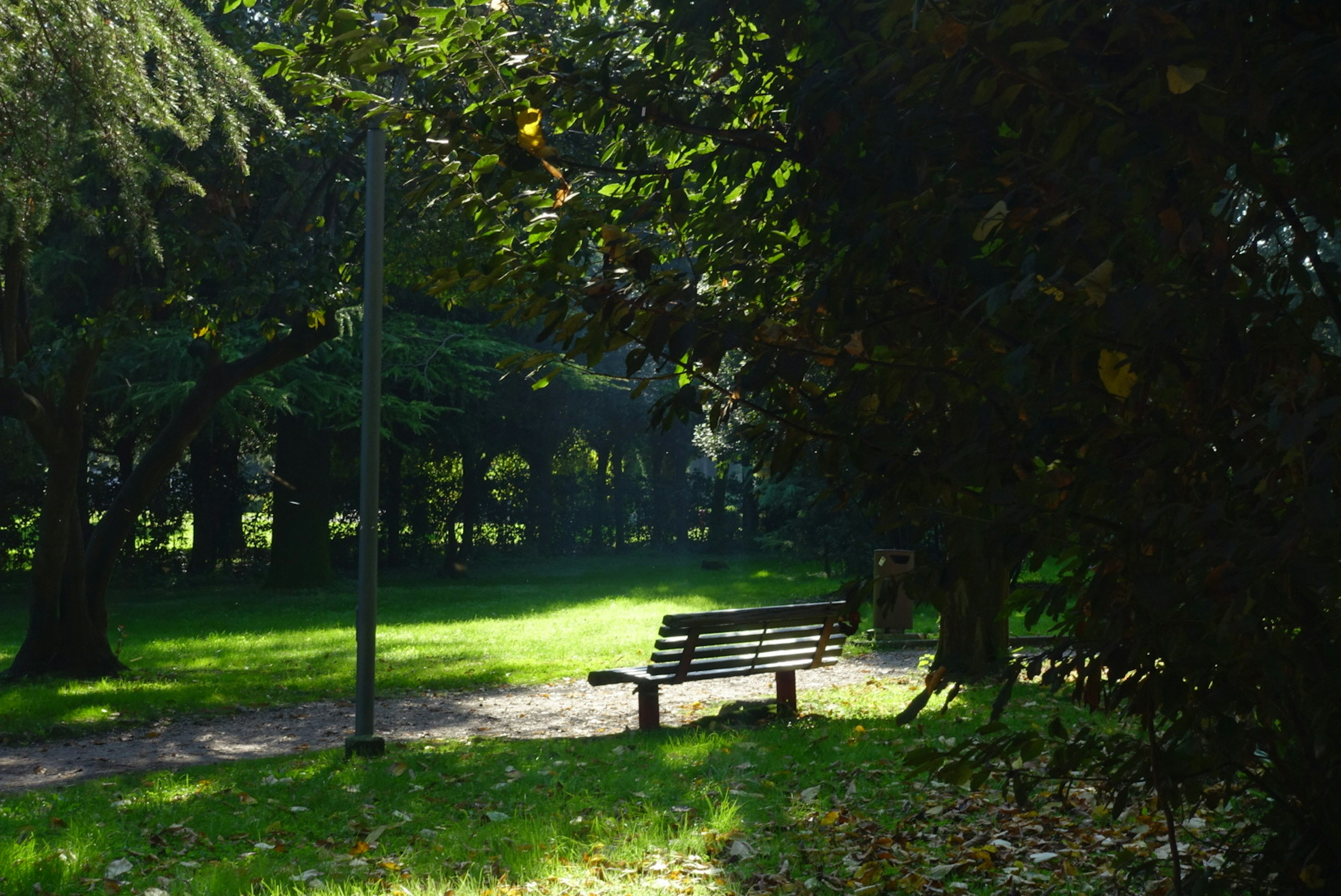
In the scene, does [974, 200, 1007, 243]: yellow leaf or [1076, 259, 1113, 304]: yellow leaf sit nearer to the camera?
[1076, 259, 1113, 304]: yellow leaf

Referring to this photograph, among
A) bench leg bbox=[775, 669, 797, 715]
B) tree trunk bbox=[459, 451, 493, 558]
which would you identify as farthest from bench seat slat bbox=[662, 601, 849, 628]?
tree trunk bbox=[459, 451, 493, 558]

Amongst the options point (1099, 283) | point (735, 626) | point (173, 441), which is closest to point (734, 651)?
point (735, 626)

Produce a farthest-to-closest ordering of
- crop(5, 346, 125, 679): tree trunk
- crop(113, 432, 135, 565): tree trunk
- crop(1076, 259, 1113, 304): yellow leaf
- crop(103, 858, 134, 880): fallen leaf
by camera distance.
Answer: crop(113, 432, 135, 565): tree trunk, crop(5, 346, 125, 679): tree trunk, crop(103, 858, 134, 880): fallen leaf, crop(1076, 259, 1113, 304): yellow leaf

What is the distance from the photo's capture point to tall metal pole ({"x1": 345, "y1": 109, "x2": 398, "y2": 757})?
7.52m

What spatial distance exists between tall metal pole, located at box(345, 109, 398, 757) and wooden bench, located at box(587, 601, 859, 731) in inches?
64.2

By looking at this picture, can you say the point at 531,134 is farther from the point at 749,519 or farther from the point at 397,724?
the point at 749,519

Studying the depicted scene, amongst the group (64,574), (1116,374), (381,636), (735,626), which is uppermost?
(1116,374)

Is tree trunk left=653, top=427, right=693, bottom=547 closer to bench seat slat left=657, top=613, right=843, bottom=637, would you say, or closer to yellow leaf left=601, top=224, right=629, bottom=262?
bench seat slat left=657, top=613, right=843, bottom=637

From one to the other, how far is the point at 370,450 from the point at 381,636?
9278 millimetres

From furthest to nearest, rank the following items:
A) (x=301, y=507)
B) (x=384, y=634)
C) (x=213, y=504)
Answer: (x=213, y=504), (x=301, y=507), (x=384, y=634)

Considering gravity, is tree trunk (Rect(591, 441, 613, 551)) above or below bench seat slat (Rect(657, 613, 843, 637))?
above

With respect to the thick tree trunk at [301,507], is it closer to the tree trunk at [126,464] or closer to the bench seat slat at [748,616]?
the tree trunk at [126,464]

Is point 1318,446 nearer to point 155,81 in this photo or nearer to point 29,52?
point 29,52

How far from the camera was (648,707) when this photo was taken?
8.65 metres
